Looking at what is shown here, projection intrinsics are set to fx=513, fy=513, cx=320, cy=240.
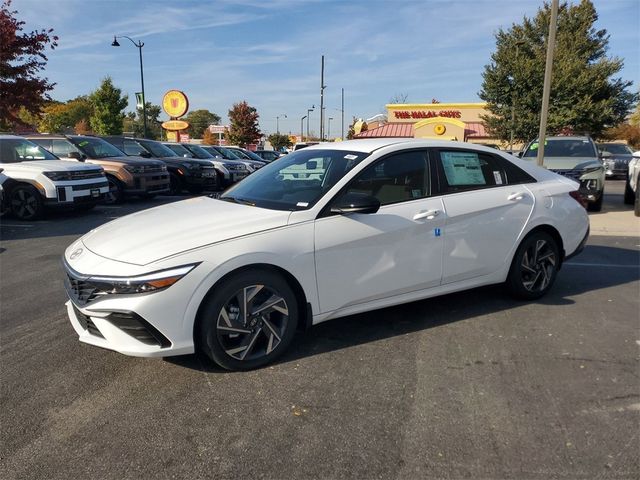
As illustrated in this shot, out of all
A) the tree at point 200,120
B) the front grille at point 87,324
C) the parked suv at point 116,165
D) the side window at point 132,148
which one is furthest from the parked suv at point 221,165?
the tree at point 200,120

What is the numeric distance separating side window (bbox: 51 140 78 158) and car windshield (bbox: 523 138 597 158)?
Answer: 37.4 ft

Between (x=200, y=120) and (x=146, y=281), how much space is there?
134 m

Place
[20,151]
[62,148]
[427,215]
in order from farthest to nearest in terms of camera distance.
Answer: [62,148]
[20,151]
[427,215]

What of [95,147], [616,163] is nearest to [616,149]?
[616,163]

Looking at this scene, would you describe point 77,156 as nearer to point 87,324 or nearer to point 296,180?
point 296,180

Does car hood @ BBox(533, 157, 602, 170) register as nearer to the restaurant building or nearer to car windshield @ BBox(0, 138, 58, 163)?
car windshield @ BBox(0, 138, 58, 163)

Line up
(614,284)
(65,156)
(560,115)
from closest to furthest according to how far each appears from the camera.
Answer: (614,284) → (65,156) → (560,115)

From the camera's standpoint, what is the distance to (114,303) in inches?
125

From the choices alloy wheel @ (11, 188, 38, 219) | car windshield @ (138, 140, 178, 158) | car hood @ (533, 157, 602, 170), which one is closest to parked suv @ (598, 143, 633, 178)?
car hood @ (533, 157, 602, 170)

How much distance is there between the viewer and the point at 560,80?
27.8 m

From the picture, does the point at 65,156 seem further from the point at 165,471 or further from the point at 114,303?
the point at 165,471

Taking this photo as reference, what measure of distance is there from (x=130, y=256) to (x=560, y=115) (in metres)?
29.6

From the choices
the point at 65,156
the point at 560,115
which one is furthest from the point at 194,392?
the point at 560,115

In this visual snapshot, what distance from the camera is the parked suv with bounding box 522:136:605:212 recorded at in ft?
36.2
